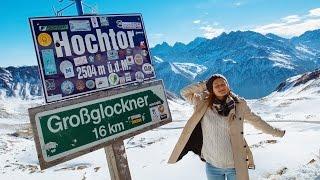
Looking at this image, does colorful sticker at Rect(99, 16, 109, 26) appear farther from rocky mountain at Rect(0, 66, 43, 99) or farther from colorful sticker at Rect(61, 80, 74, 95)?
rocky mountain at Rect(0, 66, 43, 99)

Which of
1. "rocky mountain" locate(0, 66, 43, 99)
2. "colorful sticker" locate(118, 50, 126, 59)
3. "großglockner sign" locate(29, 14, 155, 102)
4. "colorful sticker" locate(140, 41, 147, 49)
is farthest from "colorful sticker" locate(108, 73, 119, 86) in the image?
"rocky mountain" locate(0, 66, 43, 99)

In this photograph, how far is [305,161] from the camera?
8.95 meters

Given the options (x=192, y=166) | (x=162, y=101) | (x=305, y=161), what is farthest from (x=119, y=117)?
(x=192, y=166)

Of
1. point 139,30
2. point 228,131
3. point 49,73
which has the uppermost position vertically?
point 139,30

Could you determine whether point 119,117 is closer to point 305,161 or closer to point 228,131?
point 228,131

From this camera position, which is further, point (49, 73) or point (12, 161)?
point (12, 161)

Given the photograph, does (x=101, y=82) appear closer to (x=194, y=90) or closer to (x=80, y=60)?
(x=80, y=60)

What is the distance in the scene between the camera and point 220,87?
5.05m

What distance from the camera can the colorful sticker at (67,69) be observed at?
15.9 ft

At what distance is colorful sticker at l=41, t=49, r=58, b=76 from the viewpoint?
471 centimetres

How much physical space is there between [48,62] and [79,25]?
0.63 m

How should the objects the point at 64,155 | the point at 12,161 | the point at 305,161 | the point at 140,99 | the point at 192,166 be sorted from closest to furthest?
the point at 64,155, the point at 140,99, the point at 305,161, the point at 192,166, the point at 12,161

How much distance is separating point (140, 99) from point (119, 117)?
1.40 ft

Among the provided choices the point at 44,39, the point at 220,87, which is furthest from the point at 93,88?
the point at 220,87
